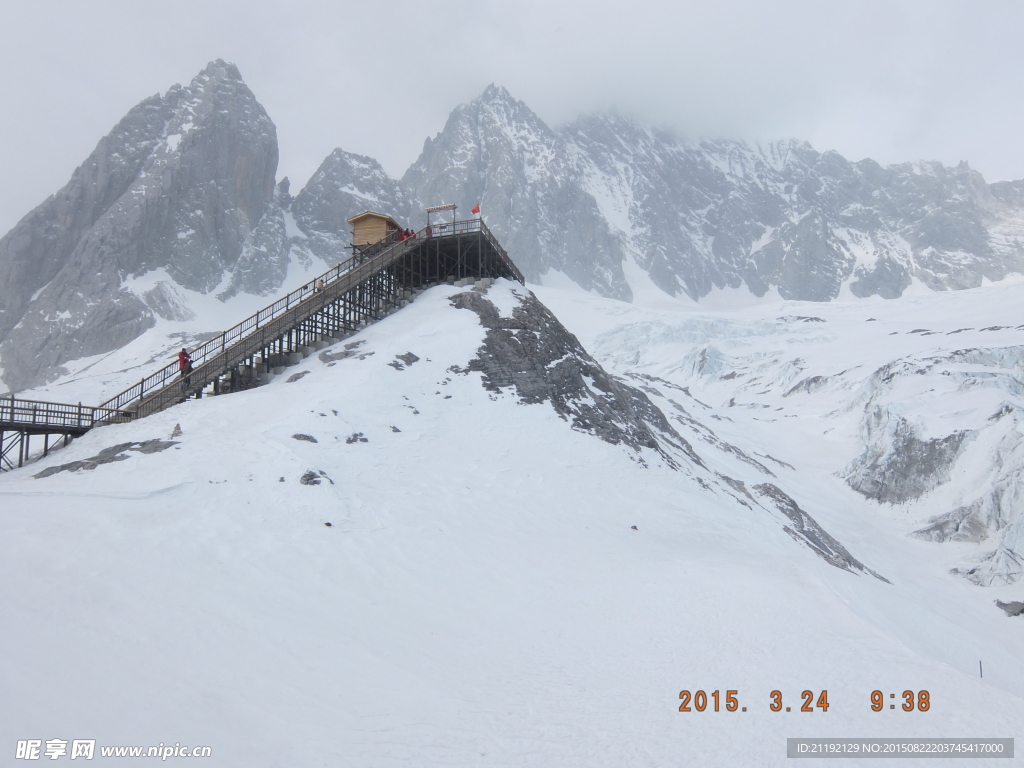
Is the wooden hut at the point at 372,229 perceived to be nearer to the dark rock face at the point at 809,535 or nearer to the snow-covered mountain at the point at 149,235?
the dark rock face at the point at 809,535

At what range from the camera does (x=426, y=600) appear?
521 inches

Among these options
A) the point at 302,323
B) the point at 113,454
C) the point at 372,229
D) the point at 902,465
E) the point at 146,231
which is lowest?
the point at 113,454

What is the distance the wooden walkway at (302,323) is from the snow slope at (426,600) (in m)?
2.44

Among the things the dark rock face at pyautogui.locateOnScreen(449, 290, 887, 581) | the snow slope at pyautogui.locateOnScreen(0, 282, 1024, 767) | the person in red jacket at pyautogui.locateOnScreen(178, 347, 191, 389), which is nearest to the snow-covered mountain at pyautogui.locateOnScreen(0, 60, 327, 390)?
the person in red jacket at pyautogui.locateOnScreen(178, 347, 191, 389)

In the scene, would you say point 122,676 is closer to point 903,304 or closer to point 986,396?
point 986,396

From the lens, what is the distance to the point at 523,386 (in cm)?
2827

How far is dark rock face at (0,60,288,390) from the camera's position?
133 meters

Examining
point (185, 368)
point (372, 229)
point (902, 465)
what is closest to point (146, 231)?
point (372, 229)

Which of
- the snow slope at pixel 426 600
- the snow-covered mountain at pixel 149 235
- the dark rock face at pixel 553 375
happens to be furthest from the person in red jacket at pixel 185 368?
the snow-covered mountain at pixel 149 235

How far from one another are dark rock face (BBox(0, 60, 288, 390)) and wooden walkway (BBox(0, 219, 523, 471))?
113107mm

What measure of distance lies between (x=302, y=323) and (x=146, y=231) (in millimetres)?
141037

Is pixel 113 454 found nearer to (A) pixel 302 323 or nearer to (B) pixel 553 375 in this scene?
(A) pixel 302 323

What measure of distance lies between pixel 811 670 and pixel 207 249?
6461 inches

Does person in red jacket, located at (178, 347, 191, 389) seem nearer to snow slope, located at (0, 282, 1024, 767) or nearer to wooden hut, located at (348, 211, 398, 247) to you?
snow slope, located at (0, 282, 1024, 767)
